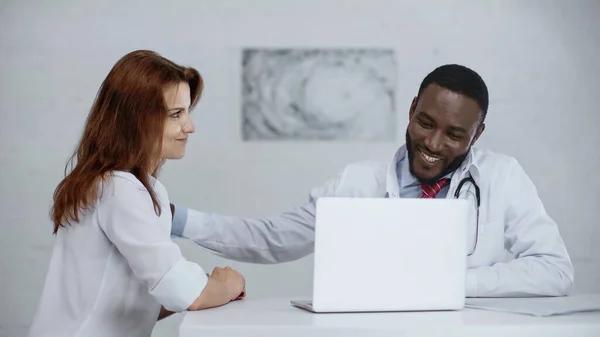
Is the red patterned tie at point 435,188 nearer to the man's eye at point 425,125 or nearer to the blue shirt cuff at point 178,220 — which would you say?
the man's eye at point 425,125

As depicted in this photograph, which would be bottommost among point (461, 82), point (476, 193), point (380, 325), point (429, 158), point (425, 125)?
point (380, 325)

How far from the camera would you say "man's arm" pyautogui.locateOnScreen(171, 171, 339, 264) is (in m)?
2.67

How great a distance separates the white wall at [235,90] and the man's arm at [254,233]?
33.9 inches

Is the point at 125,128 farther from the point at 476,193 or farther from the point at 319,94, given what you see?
the point at 319,94

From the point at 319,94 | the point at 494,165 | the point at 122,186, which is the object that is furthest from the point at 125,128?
the point at 319,94

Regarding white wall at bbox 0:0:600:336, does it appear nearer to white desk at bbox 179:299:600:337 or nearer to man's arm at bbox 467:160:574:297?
man's arm at bbox 467:160:574:297

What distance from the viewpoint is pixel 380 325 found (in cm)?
150

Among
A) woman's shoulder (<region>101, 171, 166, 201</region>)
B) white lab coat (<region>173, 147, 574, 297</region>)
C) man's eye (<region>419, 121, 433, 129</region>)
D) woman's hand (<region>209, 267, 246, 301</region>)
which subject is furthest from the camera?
man's eye (<region>419, 121, 433, 129</region>)

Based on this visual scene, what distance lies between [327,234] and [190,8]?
249cm

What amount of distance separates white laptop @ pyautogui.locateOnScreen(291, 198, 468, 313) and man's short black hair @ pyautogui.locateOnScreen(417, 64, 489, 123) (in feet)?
4.04

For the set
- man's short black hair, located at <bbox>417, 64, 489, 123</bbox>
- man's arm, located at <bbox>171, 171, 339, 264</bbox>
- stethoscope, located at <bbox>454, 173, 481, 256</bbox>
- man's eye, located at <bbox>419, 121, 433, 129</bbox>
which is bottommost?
man's arm, located at <bbox>171, 171, 339, 264</bbox>

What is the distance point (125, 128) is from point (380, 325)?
759 mm

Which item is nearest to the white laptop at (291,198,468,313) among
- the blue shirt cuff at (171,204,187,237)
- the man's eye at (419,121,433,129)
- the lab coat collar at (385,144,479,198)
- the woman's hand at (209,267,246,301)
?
the woman's hand at (209,267,246,301)

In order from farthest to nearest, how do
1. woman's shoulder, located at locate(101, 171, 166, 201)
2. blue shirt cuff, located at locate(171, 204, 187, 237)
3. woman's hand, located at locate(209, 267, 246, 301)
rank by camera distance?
blue shirt cuff, located at locate(171, 204, 187, 237), woman's hand, located at locate(209, 267, 246, 301), woman's shoulder, located at locate(101, 171, 166, 201)
